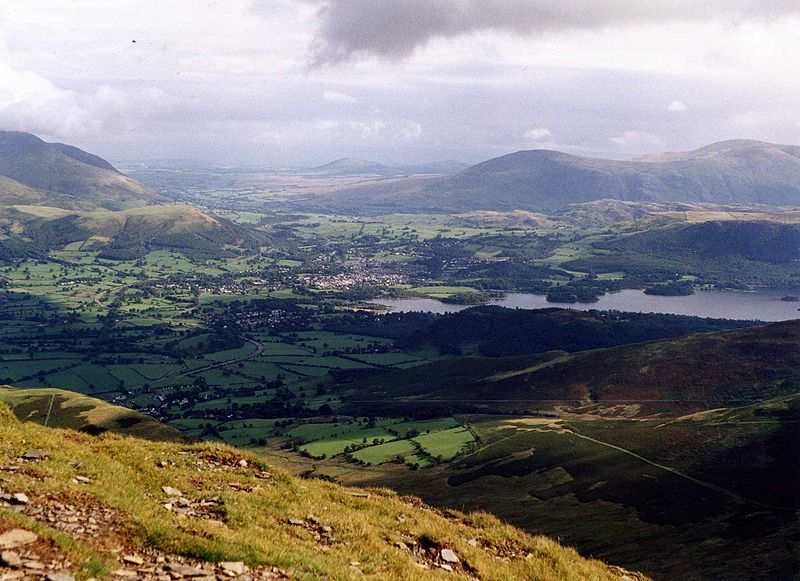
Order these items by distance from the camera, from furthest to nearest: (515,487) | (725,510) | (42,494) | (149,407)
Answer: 1. (149,407)
2. (515,487)
3. (725,510)
4. (42,494)

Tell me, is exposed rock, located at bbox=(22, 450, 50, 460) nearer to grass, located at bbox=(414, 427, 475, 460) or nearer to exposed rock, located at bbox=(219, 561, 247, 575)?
exposed rock, located at bbox=(219, 561, 247, 575)

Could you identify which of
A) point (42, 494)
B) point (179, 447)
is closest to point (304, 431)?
point (179, 447)

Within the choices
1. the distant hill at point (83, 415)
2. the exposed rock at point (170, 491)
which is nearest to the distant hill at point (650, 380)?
the distant hill at point (83, 415)

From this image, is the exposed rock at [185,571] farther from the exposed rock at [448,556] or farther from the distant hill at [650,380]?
the distant hill at [650,380]

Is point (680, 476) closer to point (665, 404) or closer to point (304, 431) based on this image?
point (665, 404)

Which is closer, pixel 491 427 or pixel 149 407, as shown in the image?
pixel 491 427

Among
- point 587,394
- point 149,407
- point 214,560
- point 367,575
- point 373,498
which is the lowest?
point 149,407

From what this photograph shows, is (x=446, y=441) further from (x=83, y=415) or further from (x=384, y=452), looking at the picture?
(x=83, y=415)
